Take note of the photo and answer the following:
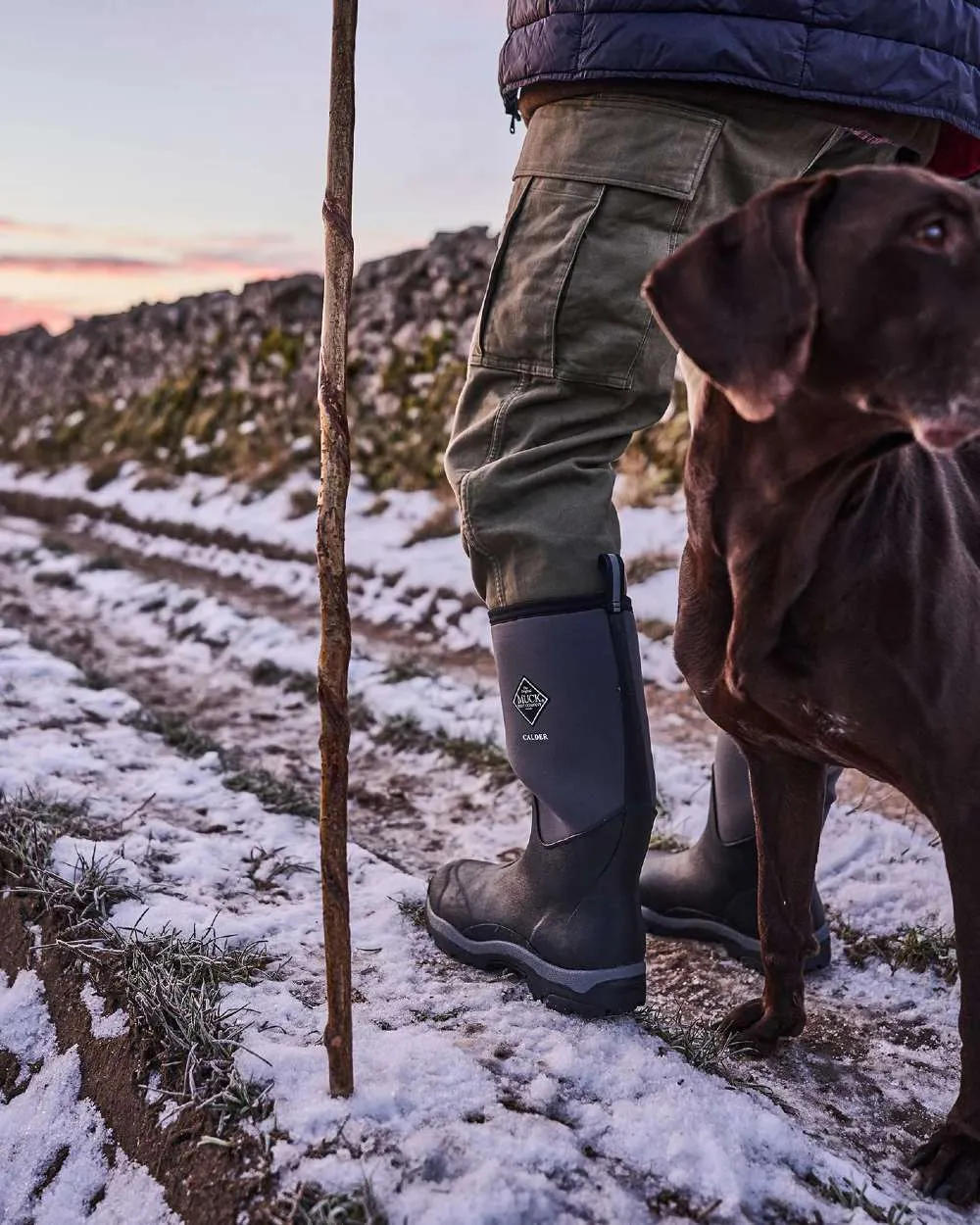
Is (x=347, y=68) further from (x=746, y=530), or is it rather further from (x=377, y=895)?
(x=377, y=895)

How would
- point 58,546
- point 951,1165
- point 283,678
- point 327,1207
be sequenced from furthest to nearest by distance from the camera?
point 58,546 < point 283,678 < point 951,1165 < point 327,1207

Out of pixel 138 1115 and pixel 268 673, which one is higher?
pixel 268 673

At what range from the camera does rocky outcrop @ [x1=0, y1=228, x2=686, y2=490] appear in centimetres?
884

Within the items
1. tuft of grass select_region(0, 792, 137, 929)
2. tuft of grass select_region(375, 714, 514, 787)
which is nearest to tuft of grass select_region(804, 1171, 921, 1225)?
tuft of grass select_region(0, 792, 137, 929)

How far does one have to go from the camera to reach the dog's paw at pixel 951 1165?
1.68 meters

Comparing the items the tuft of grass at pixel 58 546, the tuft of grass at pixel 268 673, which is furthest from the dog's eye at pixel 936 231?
the tuft of grass at pixel 58 546

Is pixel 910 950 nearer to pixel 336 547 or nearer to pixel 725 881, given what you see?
pixel 725 881

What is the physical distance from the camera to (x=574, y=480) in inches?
84.7

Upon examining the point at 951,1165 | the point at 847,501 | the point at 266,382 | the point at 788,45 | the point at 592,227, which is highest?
the point at 266,382

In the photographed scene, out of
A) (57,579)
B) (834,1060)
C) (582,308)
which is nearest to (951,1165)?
(834,1060)

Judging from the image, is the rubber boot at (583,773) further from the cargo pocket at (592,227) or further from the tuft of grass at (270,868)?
the tuft of grass at (270,868)

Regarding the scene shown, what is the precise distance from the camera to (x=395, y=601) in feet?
20.2

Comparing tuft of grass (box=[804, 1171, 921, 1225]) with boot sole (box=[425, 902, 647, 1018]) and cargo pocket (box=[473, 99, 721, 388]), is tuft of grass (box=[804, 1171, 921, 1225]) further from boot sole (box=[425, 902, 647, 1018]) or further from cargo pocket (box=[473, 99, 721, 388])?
cargo pocket (box=[473, 99, 721, 388])

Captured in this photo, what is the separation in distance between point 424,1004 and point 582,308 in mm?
1427
